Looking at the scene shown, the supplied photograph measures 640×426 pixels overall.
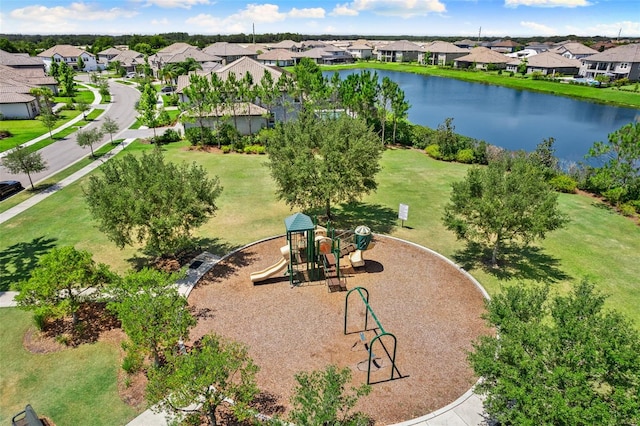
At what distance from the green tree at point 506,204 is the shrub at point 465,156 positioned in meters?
22.7

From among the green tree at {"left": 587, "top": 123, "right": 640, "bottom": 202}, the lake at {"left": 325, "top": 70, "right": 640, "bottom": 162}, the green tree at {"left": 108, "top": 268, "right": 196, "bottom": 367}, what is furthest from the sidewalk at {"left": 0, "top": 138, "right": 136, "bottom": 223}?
the lake at {"left": 325, "top": 70, "right": 640, "bottom": 162}

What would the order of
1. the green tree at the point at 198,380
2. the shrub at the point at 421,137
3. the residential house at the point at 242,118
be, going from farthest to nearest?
the residential house at the point at 242,118, the shrub at the point at 421,137, the green tree at the point at 198,380

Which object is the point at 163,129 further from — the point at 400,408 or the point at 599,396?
the point at 599,396

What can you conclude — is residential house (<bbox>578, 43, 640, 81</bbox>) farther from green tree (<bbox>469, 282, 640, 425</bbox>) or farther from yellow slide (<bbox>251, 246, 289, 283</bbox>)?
green tree (<bbox>469, 282, 640, 425</bbox>)

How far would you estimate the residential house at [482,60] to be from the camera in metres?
131

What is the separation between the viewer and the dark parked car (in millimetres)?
32719

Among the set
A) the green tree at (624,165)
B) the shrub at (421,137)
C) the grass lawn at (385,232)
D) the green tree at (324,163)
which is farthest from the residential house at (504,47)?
the green tree at (324,163)

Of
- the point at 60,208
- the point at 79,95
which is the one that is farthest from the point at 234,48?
the point at 60,208

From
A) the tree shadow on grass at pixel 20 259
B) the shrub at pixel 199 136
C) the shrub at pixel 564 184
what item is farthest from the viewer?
the shrub at pixel 199 136

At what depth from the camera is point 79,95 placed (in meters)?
81.9

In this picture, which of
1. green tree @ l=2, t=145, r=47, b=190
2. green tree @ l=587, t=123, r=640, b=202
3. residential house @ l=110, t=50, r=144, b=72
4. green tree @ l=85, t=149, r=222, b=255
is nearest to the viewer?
green tree @ l=85, t=149, r=222, b=255

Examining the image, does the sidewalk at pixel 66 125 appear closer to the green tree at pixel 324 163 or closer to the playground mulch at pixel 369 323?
the green tree at pixel 324 163

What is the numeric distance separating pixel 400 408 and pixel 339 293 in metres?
7.31

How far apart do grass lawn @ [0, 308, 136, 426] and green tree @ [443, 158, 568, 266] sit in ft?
58.5
